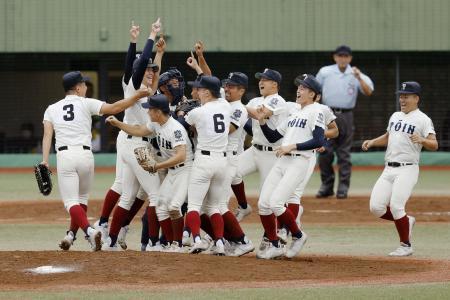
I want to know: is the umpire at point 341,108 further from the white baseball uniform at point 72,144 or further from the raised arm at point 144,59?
the white baseball uniform at point 72,144

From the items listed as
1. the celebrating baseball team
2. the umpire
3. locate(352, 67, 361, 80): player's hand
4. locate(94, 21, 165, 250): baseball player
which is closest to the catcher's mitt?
the celebrating baseball team

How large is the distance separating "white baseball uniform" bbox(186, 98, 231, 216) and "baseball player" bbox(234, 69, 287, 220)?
47cm

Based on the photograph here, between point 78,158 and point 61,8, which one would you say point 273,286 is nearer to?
point 78,158

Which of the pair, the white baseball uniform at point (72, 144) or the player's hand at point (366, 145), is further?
the player's hand at point (366, 145)

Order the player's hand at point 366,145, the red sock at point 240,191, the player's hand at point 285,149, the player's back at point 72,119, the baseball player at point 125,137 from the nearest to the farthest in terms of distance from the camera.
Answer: the player's hand at point 285,149, the player's back at point 72,119, the baseball player at point 125,137, the player's hand at point 366,145, the red sock at point 240,191

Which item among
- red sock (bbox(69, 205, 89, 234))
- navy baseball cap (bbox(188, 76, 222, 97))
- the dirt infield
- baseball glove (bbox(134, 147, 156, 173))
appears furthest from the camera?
the dirt infield

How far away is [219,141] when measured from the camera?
10.9m

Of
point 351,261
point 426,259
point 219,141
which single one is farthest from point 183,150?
point 426,259

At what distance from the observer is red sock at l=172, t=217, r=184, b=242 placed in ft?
36.8

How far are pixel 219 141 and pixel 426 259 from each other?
7.59 feet

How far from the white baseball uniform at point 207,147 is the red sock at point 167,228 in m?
0.44

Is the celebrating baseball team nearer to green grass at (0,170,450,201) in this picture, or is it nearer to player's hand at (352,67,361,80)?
player's hand at (352,67,361,80)

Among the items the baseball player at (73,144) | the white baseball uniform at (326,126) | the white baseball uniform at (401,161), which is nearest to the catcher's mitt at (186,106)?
the baseball player at (73,144)

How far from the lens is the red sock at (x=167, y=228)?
11273 millimetres
